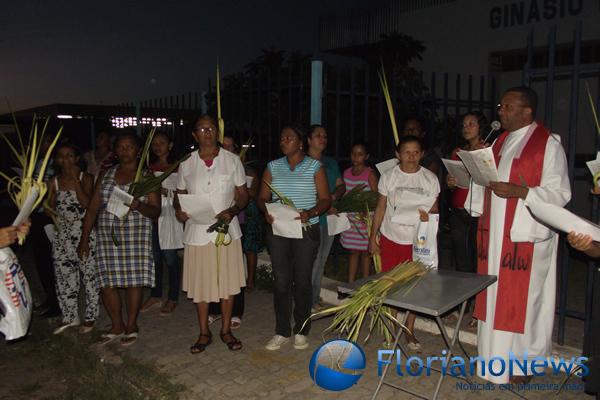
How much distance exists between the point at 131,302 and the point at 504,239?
3.43 metres

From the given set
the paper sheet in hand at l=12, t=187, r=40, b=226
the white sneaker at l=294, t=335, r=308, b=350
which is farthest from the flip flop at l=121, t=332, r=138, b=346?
the paper sheet in hand at l=12, t=187, r=40, b=226

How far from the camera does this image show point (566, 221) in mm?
2807

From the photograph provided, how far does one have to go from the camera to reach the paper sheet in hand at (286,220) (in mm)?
4453

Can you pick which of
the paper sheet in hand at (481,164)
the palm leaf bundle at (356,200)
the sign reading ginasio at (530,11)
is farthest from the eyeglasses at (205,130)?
the sign reading ginasio at (530,11)

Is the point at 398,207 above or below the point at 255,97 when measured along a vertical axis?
below

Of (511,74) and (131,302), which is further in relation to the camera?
(511,74)

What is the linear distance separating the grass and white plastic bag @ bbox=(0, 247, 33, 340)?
1045 millimetres

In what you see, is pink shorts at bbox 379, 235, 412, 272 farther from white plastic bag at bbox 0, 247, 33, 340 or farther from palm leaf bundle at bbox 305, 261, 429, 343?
white plastic bag at bbox 0, 247, 33, 340

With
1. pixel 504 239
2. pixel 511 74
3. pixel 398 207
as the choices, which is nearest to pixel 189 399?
pixel 398 207

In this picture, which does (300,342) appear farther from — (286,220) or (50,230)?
(50,230)

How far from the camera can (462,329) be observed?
5066 millimetres

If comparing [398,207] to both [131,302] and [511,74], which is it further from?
[511,74]

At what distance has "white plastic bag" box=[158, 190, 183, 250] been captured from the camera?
5.64 meters

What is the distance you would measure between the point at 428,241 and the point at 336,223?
1.41 meters
